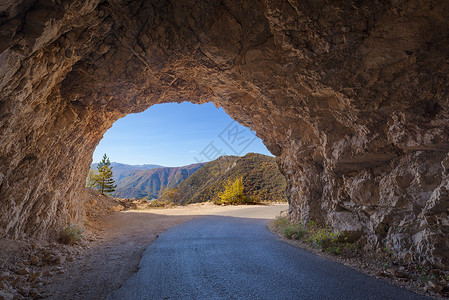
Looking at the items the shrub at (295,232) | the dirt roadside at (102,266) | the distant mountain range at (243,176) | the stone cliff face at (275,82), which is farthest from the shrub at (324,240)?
the distant mountain range at (243,176)

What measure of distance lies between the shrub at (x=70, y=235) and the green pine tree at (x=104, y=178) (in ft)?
52.5

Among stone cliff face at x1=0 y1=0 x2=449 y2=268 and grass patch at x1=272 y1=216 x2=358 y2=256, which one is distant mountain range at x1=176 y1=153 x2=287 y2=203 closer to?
grass patch at x1=272 y1=216 x2=358 y2=256

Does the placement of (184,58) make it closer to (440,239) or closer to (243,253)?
(243,253)

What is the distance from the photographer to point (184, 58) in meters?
5.88

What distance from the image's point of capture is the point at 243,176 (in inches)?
1426

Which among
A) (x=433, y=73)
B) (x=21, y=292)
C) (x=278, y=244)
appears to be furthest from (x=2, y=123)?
(x=433, y=73)

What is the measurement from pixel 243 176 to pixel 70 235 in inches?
1214

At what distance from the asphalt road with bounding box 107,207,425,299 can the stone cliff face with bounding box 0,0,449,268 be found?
1.41m

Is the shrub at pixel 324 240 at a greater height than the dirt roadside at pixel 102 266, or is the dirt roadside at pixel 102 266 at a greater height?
the shrub at pixel 324 240

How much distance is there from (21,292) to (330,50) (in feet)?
22.7

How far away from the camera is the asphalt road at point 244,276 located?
344 centimetres

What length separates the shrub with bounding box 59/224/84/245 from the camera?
6250 mm

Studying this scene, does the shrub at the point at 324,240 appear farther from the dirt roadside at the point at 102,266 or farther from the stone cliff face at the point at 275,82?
the dirt roadside at the point at 102,266

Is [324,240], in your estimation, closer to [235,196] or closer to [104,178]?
[235,196]
